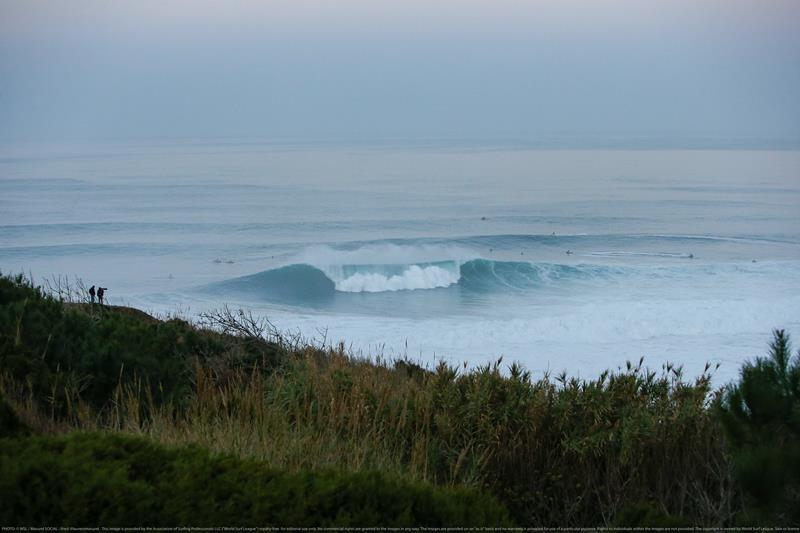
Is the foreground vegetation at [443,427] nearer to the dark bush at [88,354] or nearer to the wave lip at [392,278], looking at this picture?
the dark bush at [88,354]

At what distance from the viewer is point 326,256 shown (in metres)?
33.7

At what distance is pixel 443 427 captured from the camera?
6336 mm

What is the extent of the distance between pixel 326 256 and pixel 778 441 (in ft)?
97.4

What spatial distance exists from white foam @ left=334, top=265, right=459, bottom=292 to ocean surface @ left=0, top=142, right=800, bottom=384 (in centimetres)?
7

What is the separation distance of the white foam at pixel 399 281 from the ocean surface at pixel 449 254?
0.07 metres

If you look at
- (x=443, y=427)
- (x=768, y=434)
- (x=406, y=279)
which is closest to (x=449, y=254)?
(x=406, y=279)

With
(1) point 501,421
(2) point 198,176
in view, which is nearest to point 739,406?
(1) point 501,421

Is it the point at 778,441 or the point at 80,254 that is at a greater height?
the point at 80,254

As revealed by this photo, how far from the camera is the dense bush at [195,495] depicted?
3506mm

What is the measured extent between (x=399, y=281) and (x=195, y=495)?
2723 centimetres

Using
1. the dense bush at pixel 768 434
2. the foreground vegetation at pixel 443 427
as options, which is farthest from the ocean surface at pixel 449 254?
the dense bush at pixel 768 434

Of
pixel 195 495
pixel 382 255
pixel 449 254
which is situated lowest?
pixel 195 495

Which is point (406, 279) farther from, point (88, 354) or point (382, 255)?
point (88, 354)

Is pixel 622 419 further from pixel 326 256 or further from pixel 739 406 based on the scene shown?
pixel 326 256
